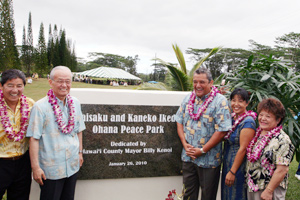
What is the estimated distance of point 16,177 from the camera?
82.7 inches

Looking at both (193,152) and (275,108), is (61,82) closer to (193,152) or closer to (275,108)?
(193,152)

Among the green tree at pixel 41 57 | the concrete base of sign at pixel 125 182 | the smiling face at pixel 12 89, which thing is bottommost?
the concrete base of sign at pixel 125 182

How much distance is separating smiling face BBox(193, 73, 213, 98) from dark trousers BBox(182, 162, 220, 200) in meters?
0.78

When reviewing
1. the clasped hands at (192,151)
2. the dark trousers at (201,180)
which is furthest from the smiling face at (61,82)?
the dark trousers at (201,180)

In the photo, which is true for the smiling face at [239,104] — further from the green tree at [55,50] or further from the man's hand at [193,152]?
the green tree at [55,50]

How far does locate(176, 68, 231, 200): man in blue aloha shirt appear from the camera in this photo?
7.59ft

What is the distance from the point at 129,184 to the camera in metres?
2.87

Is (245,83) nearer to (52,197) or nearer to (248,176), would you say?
(248,176)

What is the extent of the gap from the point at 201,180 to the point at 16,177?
178 centimetres

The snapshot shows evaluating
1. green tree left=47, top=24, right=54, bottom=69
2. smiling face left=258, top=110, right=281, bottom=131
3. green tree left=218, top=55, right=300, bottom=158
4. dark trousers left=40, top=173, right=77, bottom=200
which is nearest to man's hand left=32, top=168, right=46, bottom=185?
dark trousers left=40, top=173, right=77, bottom=200

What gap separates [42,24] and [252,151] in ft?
134

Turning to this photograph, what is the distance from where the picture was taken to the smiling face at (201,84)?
2.31m

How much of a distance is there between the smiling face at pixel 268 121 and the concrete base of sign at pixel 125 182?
1118mm

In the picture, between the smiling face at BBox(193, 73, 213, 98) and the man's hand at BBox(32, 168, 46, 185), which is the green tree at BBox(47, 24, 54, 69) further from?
the smiling face at BBox(193, 73, 213, 98)
